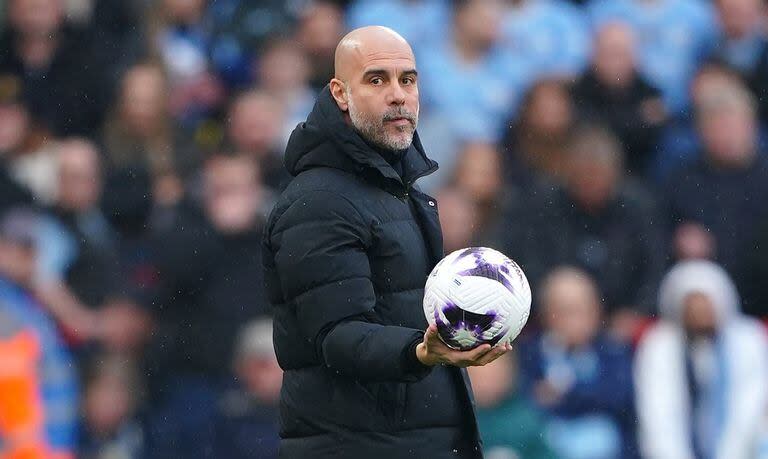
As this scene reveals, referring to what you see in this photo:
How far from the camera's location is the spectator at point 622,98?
1047 centimetres

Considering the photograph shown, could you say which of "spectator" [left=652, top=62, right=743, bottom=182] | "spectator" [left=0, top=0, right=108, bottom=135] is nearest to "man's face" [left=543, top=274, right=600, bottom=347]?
"spectator" [left=652, top=62, right=743, bottom=182]

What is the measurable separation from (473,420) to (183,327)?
4.70 meters

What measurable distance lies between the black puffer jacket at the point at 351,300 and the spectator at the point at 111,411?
4.53 m

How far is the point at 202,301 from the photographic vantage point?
9.51 meters

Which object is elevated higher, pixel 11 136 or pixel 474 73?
pixel 474 73

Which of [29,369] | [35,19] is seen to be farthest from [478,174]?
[35,19]

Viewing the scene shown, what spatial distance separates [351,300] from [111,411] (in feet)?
16.8

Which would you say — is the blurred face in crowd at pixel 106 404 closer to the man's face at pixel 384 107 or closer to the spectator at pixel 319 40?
the spectator at pixel 319 40

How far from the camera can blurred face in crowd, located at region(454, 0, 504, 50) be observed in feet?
35.2

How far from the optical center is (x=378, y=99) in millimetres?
5031

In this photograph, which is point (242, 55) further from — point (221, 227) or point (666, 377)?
point (666, 377)

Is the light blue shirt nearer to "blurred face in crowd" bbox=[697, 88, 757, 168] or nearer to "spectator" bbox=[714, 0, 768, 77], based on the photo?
"blurred face in crowd" bbox=[697, 88, 757, 168]

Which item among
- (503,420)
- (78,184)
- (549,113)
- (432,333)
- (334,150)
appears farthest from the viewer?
(549,113)

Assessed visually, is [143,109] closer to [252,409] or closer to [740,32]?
[252,409]
